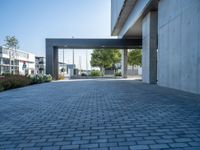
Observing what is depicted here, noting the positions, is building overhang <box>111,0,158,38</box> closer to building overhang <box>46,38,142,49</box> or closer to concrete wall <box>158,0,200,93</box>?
building overhang <box>46,38,142,49</box>

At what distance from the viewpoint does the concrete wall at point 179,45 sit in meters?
10.1

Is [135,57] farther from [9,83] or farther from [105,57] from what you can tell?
[9,83]

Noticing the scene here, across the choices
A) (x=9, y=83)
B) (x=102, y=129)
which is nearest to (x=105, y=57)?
(x=9, y=83)

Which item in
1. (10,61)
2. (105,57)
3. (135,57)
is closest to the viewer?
(135,57)

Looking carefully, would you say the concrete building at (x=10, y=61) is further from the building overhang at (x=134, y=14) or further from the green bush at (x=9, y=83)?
the green bush at (x=9, y=83)

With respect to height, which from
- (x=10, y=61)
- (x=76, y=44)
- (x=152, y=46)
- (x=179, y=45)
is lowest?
(x=179, y=45)

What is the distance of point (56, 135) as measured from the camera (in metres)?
4.16

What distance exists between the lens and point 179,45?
474 inches

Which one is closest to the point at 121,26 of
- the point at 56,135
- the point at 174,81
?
the point at 174,81

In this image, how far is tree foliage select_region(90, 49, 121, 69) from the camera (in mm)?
44250

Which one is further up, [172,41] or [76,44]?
[76,44]

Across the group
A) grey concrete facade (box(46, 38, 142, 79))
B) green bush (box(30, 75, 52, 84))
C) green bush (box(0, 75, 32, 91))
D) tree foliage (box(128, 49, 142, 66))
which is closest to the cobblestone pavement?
green bush (box(0, 75, 32, 91))

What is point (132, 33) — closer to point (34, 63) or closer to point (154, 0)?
point (154, 0)

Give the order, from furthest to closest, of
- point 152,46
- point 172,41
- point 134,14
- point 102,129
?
1. point 134,14
2. point 152,46
3. point 172,41
4. point 102,129
